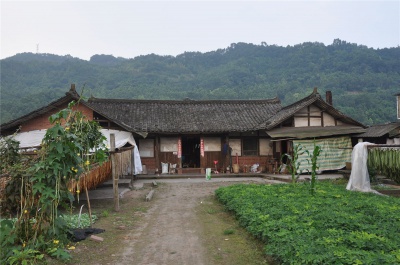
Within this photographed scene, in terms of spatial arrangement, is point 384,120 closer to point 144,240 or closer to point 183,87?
point 183,87

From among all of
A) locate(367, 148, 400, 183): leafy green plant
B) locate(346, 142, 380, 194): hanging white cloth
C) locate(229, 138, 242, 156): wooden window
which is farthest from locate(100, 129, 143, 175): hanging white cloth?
→ locate(367, 148, 400, 183): leafy green plant

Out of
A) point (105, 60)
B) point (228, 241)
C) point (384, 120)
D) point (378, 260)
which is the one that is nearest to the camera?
point (378, 260)

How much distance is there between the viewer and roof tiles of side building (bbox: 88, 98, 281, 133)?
22894 mm

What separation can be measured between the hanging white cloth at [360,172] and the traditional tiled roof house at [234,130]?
7.20 metres

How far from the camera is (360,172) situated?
13.1 metres

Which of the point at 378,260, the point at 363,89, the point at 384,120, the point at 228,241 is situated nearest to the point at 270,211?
the point at 228,241

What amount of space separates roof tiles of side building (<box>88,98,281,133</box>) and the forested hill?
55.0 ft

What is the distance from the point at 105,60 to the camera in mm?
95750

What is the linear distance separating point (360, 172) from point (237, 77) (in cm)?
5114

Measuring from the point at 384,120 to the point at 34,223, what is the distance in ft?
140

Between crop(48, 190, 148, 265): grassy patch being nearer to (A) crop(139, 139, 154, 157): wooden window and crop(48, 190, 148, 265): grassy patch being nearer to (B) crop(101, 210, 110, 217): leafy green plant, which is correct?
(B) crop(101, 210, 110, 217): leafy green plant

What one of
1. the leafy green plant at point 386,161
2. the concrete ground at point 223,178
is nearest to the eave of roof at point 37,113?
the concrete ground at point 223,178

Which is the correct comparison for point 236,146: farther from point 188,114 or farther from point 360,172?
point 360,172

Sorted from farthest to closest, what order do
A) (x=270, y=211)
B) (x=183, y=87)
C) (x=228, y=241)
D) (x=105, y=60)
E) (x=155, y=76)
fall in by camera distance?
1. (x=105, y=60)
2. (x=155, y=76)
3. (x=183, y=87)
4. (x=270, y=211)
5. (x=228, y=241)
